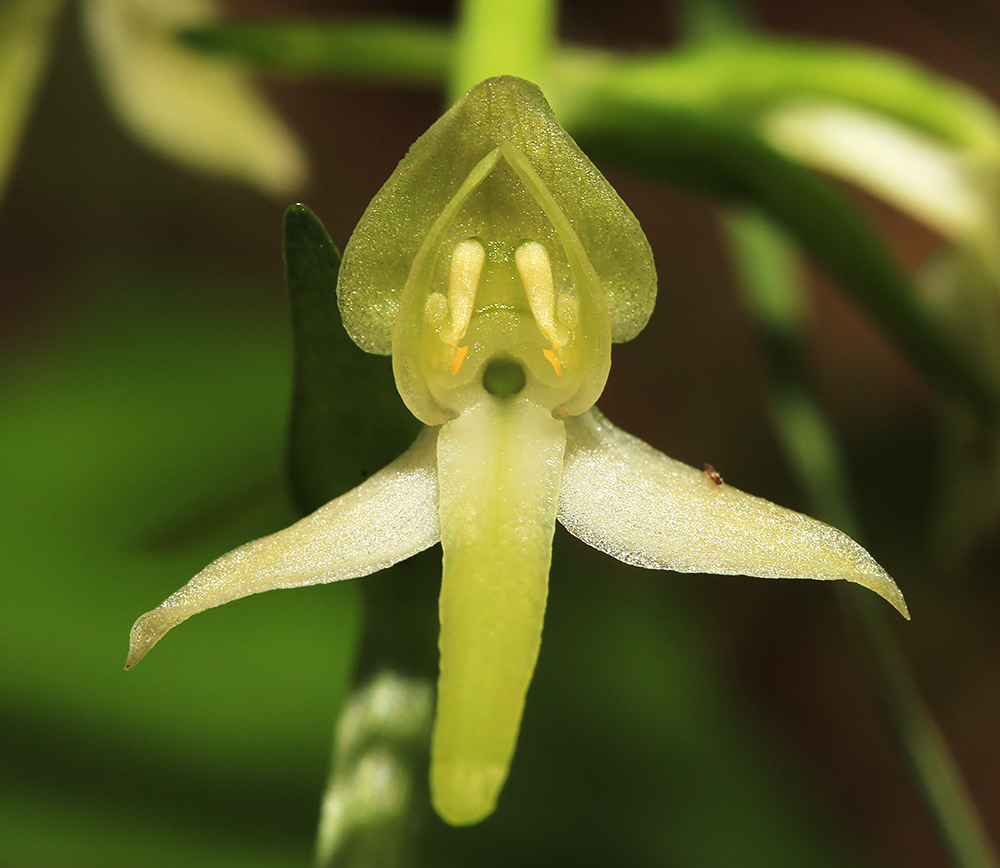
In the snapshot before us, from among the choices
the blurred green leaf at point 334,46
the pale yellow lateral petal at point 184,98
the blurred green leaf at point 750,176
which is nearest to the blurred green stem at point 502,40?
the blurred green leaf at point 750,176

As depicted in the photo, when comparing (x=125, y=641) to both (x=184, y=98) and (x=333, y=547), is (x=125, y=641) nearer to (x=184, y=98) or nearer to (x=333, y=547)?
(x=184, y=98)

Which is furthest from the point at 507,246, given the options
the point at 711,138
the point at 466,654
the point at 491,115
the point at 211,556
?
the point at 211,556

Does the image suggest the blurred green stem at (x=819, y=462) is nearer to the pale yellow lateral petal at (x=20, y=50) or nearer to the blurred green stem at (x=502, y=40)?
the blurred green stem at (x=502, y=40)

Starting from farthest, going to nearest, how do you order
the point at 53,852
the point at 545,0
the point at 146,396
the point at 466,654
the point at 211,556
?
the point at 146,396 → the point at 211,556 → the point at 53,852 → the point at 545,0 → the point at 466,654

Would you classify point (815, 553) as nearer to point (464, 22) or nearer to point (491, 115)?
point (491, 115)

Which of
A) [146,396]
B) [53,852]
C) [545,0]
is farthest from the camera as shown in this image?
[146,396]

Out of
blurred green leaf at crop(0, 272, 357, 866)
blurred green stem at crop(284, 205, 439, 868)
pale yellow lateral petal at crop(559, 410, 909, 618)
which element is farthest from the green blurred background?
pale yellow lateral petal at crop(559, 410, 909, 618)

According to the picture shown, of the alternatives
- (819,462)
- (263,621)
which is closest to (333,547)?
(819,462)
